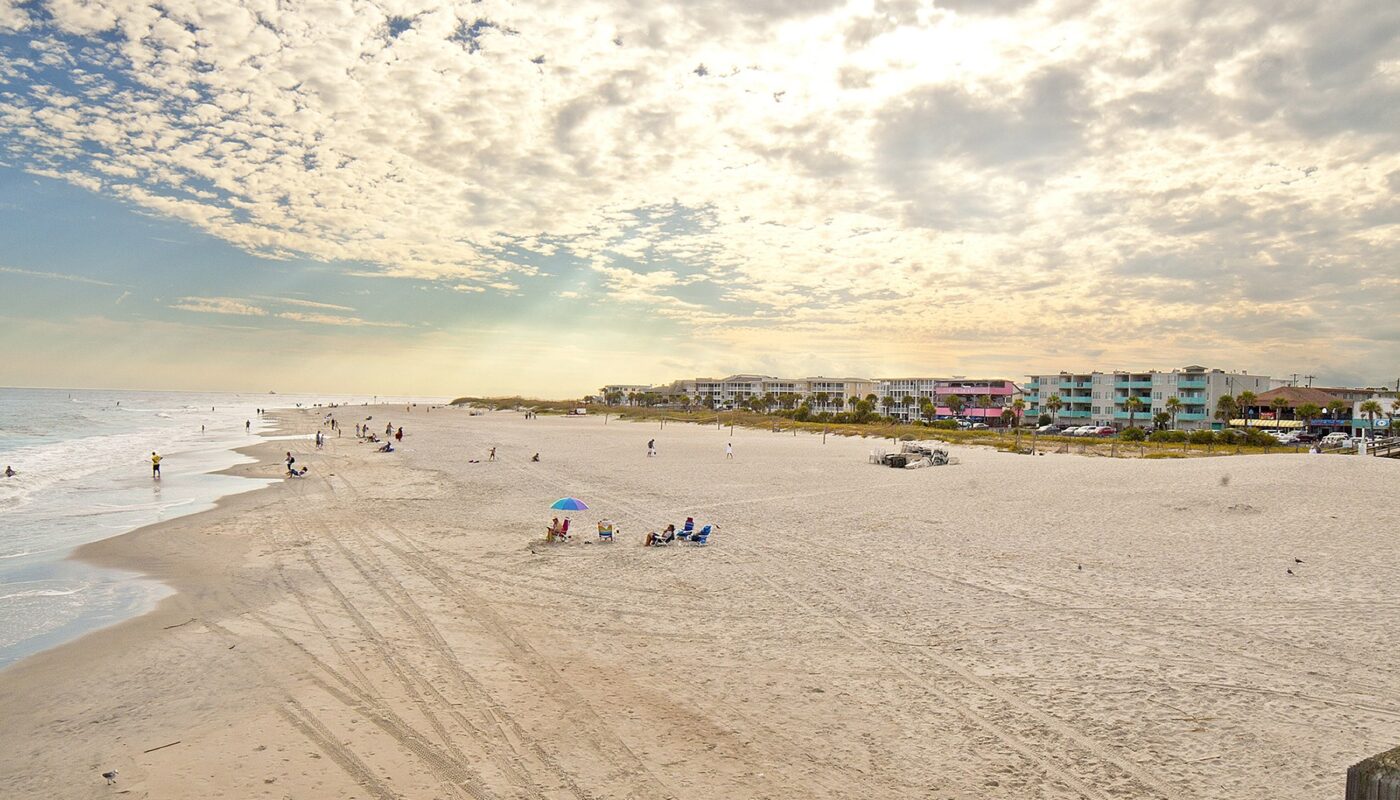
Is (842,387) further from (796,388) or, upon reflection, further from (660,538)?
(660,538)

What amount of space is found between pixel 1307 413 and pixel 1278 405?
11.6ft

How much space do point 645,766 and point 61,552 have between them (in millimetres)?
19170

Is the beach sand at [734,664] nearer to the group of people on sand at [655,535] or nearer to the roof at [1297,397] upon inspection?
the group of people on sand at [655,535]

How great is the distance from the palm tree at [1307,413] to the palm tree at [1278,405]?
4.76 feet

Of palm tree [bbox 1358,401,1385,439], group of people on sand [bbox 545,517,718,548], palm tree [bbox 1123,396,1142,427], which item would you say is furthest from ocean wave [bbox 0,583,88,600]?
palm tree [bbox 1123,396,1142,427]

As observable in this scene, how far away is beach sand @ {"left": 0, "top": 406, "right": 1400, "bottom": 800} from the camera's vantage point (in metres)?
7.68

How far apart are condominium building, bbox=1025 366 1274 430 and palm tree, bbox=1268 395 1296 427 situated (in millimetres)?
5223

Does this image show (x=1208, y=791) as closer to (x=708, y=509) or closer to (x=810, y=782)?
(x=810, y=782)

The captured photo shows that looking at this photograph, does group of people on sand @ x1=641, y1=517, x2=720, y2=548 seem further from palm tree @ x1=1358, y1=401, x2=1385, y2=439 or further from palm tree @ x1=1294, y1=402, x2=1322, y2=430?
palm tree @ x1=1294, y1=402, x2=1322, y2=430

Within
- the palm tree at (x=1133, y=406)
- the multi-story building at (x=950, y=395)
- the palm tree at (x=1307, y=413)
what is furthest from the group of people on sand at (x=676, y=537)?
the multi-story building at (x=950, y=395)

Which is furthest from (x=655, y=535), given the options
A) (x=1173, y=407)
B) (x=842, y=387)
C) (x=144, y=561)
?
(x=842, y=387)

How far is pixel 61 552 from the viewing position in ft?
61.1

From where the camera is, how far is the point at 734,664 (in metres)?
10.7

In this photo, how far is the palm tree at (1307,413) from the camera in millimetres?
89938
